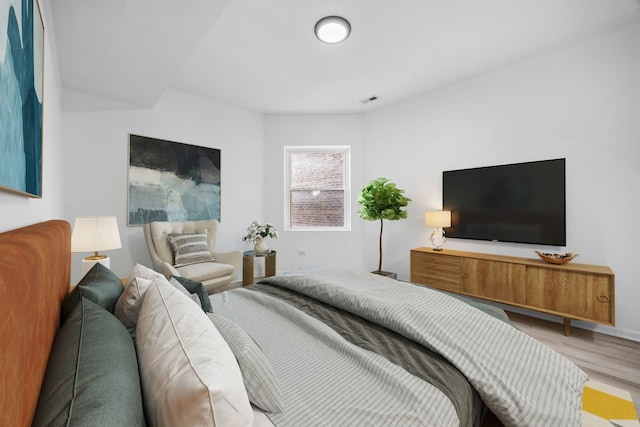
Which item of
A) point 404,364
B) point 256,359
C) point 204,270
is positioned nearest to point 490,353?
point 404,364

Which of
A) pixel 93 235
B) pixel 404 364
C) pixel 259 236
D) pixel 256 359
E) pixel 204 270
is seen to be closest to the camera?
pixel 256 359

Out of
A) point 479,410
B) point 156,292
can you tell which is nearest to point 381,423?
point 479,410

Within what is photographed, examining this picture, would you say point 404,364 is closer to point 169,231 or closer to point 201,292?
point 201,292

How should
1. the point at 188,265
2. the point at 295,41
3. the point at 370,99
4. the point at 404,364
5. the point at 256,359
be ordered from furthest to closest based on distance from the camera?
the point at 370,99 → the point at 188,265 → the point at 295,41 → the point at 404,364 → the point at 256,359

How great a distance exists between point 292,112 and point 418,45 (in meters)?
2.31

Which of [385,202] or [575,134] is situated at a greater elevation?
[575,134]

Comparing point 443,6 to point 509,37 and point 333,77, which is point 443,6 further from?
point 333,77

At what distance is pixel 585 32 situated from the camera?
2.63 metres

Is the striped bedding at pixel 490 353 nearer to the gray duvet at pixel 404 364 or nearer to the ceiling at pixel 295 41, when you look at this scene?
the gray duvet at pixel 404 364

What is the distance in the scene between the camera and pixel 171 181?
3703mm

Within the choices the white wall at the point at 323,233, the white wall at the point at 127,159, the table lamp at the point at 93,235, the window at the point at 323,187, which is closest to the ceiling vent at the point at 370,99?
the white wall at the point at 323,233

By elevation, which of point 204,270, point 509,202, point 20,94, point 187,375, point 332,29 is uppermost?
point 332,29

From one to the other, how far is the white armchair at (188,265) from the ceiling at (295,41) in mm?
1485

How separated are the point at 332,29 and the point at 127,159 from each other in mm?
2690
